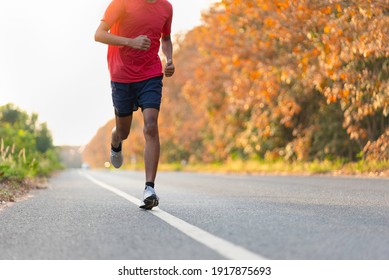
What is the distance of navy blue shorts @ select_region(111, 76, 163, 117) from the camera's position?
260 inches

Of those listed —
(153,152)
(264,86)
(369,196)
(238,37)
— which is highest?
(238,37)

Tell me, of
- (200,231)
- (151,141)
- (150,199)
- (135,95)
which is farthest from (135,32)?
(200,231)

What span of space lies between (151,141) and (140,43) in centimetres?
98

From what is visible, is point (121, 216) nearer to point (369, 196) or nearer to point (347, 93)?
point (369, 196)

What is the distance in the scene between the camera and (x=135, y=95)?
6863 millimetres

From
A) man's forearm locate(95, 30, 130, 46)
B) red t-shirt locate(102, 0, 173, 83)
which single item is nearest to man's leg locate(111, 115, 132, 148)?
red t-shirt locate(102, 0, 173, 83)

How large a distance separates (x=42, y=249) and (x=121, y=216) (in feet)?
6.10

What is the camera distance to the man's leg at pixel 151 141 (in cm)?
655

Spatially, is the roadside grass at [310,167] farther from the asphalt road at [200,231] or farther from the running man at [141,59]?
the running man at [141,59]

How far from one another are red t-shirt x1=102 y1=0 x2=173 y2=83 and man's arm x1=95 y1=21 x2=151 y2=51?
135 millimetres

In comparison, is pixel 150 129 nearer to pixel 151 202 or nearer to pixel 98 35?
pixel 151 202

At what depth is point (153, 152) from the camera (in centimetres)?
666

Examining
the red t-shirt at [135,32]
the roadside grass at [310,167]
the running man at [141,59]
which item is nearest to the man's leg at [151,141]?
the running man at [141,59]
